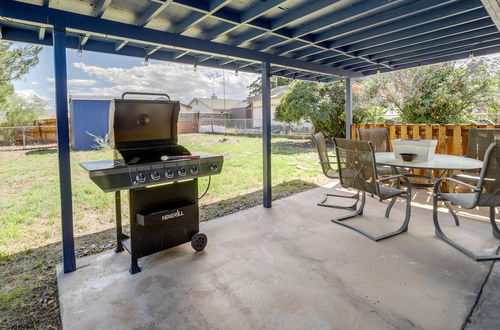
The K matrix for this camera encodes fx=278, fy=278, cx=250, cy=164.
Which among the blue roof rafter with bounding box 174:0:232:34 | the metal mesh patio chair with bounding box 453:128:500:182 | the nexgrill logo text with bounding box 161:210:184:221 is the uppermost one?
the blue roof rafter with bounding box 174:0:232:34

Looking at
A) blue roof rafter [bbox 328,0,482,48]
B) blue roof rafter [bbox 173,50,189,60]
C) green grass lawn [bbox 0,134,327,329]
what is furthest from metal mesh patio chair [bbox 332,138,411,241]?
blue roof rafter [bbox 173,50,189,60]

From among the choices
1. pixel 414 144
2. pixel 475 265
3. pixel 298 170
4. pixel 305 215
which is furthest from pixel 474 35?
pixel 298 170

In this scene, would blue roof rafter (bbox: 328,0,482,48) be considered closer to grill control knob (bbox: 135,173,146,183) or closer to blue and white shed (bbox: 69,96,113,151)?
grill control knob (bbox: 135,173,146,183)

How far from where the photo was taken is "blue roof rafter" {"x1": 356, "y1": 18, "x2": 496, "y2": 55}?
320cm

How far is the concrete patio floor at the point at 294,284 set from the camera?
183 cm

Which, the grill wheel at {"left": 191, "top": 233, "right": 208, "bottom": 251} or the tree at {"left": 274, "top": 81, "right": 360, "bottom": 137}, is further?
the tree at {"left": 274, "top": 81, "right": 360, "bottom": 137}

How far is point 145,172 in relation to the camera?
2.29 m

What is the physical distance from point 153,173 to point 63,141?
2.77 ft

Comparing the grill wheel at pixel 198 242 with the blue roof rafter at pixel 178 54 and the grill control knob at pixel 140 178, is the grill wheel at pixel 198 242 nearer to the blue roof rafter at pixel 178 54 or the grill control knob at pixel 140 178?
the grill control knob at pixel 140 178

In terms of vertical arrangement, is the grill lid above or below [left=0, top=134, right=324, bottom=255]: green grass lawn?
above

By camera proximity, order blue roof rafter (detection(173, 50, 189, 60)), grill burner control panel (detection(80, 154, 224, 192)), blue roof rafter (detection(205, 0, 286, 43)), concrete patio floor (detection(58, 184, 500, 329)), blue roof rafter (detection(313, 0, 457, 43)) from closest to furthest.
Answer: concrete patio floor (detection(58, 184, 500, 329)) → grill burner control panel (detection(80, 154, 224, 192)) → blue roof rafter (detection(205, 0, 286, 43)) → blue roof rafter (detection(313, 0, 457, 43)) → blue roof rafter (detection(173, 50, 189, 60))

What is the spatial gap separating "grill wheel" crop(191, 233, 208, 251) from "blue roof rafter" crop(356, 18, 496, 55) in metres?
3.69

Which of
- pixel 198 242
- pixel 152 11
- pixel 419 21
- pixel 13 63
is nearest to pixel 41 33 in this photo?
pixel 152 11

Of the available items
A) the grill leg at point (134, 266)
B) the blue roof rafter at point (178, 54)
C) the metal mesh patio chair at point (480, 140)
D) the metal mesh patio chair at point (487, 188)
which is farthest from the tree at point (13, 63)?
the metal mesh patio chair at point (480, 140)
